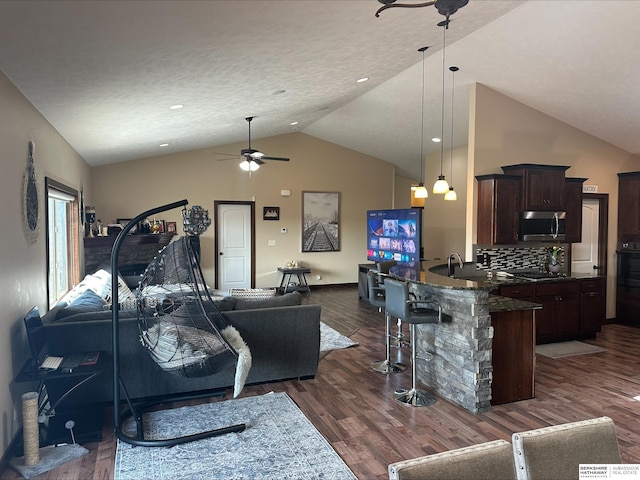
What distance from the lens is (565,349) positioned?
5.41 meters

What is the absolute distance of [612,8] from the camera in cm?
389

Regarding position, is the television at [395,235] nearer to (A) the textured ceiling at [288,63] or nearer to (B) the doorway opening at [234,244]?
(A) the textured ceiling at [288,63]

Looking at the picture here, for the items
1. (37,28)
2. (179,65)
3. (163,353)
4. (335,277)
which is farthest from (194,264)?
(335,277)

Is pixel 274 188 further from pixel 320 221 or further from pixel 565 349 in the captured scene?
pixel 565 349

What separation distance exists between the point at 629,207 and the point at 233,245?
708 cm

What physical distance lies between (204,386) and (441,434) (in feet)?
6.55

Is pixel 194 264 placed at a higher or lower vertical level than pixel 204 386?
higher

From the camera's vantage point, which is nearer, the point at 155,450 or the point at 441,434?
the point at 155,450

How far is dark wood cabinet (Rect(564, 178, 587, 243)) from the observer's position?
612 cm

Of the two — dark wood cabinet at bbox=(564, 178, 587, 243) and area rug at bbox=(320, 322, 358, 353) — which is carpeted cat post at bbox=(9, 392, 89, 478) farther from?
dark wood cabinet at bbox=(564, 178, 587, 243)

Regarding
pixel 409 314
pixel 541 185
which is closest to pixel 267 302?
pixel 409 314

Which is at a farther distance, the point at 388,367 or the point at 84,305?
the point at 388,367

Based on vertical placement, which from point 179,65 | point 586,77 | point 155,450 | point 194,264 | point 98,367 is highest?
point 586,77

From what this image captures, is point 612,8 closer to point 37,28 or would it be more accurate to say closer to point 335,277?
point 37,28
